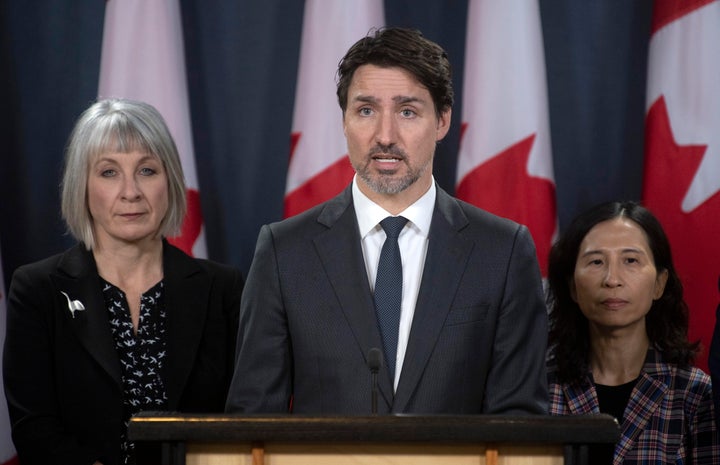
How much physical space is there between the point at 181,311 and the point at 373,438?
1.18m

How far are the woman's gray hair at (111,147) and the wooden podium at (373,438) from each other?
1.18 metres

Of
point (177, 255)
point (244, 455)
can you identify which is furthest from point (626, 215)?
point (244, 455)

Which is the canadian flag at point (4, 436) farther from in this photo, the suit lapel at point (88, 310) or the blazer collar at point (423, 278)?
the blazer collar at point (423, 278)

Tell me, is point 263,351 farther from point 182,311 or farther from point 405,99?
point 182,311

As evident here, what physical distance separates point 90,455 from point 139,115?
80cm

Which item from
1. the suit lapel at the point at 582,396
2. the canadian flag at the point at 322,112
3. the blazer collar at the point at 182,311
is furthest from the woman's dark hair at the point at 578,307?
the blazer collar at the point at 182,311

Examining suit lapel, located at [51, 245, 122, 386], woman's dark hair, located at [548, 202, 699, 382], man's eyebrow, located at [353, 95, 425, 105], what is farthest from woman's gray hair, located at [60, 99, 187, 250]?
woman's dark hair, located at [548, 202, 699, 382]

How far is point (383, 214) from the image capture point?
6.89 ft

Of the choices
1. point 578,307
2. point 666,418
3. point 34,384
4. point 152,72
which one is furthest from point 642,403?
point 152,72

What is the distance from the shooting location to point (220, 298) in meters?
2.67

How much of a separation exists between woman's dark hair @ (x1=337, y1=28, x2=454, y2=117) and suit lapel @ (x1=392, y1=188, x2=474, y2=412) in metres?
0.22

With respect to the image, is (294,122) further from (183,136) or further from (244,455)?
(244,455)

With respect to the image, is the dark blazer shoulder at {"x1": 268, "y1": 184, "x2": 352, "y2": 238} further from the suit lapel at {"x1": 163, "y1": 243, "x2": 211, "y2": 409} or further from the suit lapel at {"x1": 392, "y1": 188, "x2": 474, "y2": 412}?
the suit lapel at {"x1": 163, "y1": 243, "x2": 211, "y2": 409}

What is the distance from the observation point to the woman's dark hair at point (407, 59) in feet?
6.84
